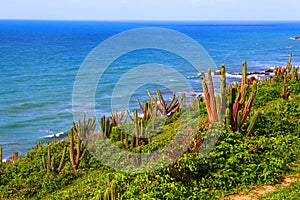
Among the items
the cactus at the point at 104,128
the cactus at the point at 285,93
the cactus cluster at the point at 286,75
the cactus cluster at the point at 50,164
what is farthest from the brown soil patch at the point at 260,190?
the cactus cluster at the point at 286,75

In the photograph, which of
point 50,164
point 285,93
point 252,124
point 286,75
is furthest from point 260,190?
point 286,75

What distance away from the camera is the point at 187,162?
9672mm

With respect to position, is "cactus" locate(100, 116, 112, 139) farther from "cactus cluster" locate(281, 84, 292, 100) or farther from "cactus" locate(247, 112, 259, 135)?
"cactus cluster" locate(281, 84, 292, 100)

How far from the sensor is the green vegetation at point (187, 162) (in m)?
9.24

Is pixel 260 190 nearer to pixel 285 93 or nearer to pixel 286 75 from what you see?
pixel 285 93

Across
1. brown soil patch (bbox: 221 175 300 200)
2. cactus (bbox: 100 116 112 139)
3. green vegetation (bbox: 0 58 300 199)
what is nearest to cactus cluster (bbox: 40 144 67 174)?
green vegetation (bbox: 0 58 300 199)

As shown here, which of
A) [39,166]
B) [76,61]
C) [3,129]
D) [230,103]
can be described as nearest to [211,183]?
[230,103]

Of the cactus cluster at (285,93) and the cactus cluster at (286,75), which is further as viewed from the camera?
the cactus cluster at (286,75)

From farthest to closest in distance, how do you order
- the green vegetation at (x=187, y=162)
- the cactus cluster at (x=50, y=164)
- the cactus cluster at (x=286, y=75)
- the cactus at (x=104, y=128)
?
the cactus cluster at (x=286, y=75) < the cactus at (x=104, y=128) < the cactus cluster at (x=50, y=164) < the green vegetation at (x=187, y=162)

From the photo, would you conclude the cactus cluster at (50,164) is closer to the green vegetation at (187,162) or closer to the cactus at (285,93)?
the green vegetation at (187,162)

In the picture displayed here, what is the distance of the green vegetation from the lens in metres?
9.24

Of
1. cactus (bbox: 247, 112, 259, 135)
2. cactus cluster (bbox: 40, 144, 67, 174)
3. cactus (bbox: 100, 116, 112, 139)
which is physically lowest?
cactus cluster (bbox: 40, 144, 67, 174)

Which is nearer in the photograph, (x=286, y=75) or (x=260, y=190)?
(x=260, y=190)

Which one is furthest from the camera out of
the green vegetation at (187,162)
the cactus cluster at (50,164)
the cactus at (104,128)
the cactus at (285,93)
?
the cactus at (285,93)
